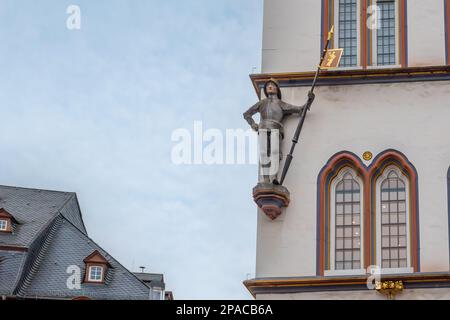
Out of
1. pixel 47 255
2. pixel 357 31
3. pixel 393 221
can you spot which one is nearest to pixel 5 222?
pixel 47 255

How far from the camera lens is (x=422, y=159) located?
25.6 m

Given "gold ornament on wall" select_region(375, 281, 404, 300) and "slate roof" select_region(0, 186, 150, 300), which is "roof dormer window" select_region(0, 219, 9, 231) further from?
"gold ornament on wall" select_region(375, 281, 404, 300)

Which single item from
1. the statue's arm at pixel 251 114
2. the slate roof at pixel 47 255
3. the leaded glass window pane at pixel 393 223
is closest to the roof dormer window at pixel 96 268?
the slate roof at pixel 47 255

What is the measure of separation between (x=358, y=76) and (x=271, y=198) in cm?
343

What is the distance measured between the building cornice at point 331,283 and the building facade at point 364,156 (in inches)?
0.8

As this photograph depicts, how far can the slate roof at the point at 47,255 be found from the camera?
48188mm

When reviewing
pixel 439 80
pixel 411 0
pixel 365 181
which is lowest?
pixel 365 181

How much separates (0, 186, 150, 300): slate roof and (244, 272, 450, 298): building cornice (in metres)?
23.9

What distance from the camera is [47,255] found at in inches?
1992

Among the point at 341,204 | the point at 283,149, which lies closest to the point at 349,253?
the point at 341,204

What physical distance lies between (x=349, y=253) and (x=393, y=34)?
17.4 ft

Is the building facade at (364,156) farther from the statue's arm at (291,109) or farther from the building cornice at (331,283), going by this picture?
the statue's arm at (291,109)

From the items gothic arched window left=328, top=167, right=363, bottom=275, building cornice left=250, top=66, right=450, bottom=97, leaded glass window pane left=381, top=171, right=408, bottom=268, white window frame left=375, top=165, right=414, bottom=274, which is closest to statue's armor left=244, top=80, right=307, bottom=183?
building cornice left=250, top=66, right=450, bottom=97
